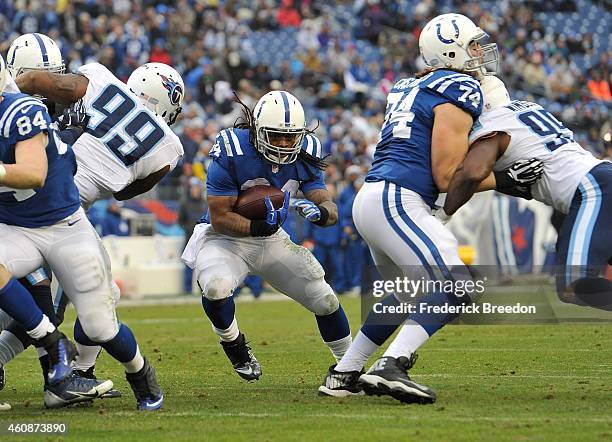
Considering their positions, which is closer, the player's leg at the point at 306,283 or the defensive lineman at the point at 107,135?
the defensive lineman at the point at 107,135

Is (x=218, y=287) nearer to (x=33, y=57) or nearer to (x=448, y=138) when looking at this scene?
(x=448, y=138)

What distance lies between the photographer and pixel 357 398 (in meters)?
5.75

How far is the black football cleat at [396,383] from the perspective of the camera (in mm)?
5270

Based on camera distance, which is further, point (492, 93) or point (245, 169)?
point (245, 169)

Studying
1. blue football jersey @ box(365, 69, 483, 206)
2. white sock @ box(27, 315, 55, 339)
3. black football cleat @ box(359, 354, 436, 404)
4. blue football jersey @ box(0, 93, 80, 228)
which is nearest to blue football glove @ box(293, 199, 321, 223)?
blue football jersey @ box(365, 69, 483, 206)

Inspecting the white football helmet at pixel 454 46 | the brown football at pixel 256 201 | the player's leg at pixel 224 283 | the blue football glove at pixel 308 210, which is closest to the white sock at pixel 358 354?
the blue football glove at pixel 308 210

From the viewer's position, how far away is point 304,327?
10500mm

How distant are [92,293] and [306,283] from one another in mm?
1468

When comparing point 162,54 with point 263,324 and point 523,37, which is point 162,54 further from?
point 263,324

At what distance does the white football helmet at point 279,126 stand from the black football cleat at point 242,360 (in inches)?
43.0

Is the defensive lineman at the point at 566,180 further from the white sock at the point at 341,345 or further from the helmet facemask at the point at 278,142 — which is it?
the white sock at the point at 341,345

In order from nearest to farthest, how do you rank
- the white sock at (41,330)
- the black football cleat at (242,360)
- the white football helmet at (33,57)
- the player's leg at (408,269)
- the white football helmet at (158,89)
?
the white sock at (41,330), the player's leg at (408,269), the black football cleat at (242,360), the white football helmet at (158,89), the white football helmet at (33,57)

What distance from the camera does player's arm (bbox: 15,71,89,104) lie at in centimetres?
614

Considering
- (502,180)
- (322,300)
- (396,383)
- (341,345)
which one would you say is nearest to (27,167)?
(396,383)
